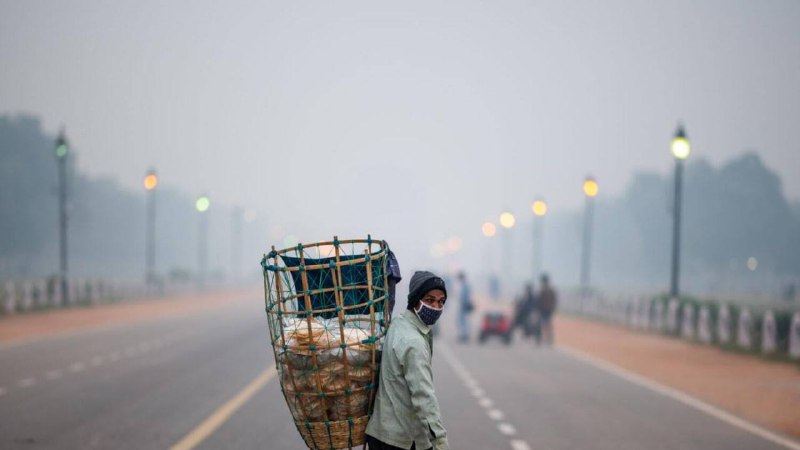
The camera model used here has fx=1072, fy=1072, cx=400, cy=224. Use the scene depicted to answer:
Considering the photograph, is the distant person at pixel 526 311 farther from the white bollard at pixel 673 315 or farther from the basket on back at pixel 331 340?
the basket on back at pixel 331 340

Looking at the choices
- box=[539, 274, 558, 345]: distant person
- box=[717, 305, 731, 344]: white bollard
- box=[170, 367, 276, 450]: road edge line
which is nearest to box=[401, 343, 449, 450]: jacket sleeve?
box=[170, 367, 276, 450]: road edge line

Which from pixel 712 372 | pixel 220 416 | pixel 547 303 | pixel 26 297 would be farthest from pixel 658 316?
pixel 220 416

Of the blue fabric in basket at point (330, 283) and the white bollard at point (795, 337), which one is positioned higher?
the blue fabric in basket at point (330, 283)

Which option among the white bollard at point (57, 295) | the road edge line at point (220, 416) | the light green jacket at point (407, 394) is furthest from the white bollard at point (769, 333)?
the white bollard at point (57, 295)

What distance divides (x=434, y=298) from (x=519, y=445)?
5517 mm

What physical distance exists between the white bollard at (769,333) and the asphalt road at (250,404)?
16.1ft

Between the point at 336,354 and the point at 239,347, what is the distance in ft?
68.0

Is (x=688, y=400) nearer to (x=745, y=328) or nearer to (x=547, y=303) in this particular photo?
(x=745, y=328)

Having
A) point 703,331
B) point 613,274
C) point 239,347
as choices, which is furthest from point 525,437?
point 613,274

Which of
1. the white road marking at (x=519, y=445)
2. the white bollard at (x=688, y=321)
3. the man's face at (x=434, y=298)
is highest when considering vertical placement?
the man's face at (x=434, y=298)

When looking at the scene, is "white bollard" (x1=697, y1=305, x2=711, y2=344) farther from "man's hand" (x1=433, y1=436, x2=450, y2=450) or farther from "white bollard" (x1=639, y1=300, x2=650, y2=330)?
"man's hand" (x1=433, y1=436, x2=450, y2=450)

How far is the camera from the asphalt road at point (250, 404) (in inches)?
431

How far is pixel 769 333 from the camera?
25.5 metres

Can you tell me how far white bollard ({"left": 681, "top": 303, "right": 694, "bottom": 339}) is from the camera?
32.1 m
